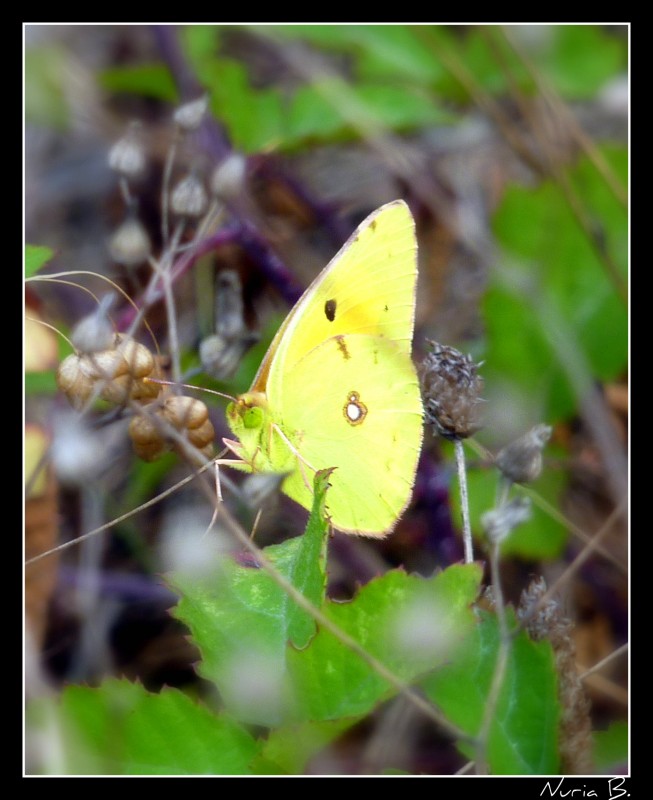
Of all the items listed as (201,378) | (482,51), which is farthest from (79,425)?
(482,51)

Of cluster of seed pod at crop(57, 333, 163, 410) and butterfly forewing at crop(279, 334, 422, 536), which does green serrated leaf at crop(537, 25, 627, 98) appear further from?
cluster of seed pod at crop(57, 333, 163, 410)

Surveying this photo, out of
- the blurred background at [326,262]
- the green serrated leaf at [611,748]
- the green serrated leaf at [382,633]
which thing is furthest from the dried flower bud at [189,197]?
the green serrated leaf at [611,748]

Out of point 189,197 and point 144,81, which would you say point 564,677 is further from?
point 144,81

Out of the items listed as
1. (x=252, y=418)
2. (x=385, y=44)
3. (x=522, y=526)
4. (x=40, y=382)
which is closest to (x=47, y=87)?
(x=385, y=44)

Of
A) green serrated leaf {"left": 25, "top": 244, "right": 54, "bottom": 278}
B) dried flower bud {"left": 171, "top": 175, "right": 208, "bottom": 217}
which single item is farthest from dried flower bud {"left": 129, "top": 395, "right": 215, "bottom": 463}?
dried flower bud {"left": 171, "top": 175, "right": 208, "bottom": 217}

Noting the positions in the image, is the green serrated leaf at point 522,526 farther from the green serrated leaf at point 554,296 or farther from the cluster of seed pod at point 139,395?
the cluster of seed pod at point 139,395

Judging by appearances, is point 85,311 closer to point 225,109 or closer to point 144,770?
point 225,109
